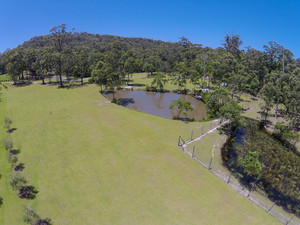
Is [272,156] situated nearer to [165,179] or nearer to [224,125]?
[224,125]

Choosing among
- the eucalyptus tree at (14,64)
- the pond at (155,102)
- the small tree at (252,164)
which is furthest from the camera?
the eucalyptus tree at (14,64)

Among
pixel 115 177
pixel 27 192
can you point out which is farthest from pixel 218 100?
pixel 27 192

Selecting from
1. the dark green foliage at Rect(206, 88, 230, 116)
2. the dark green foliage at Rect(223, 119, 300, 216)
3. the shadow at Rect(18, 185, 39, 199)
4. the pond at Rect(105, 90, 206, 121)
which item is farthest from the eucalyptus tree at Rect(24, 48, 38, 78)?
the dark green foliage at Rect(223, 119, 300, 216)

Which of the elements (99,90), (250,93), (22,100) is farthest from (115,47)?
(250,93)

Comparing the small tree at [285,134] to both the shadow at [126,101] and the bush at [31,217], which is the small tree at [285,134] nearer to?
the shadow at [126,101]

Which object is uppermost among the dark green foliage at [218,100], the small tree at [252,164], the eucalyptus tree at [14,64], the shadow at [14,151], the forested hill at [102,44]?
the forested hill at [102,44]

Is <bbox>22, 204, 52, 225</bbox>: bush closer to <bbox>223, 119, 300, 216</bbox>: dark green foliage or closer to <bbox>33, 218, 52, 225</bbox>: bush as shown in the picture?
<bbox>33, 218, 52, 225</bbox>: bush

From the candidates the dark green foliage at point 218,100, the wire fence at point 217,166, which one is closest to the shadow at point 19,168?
the wire fence at point 217,166
